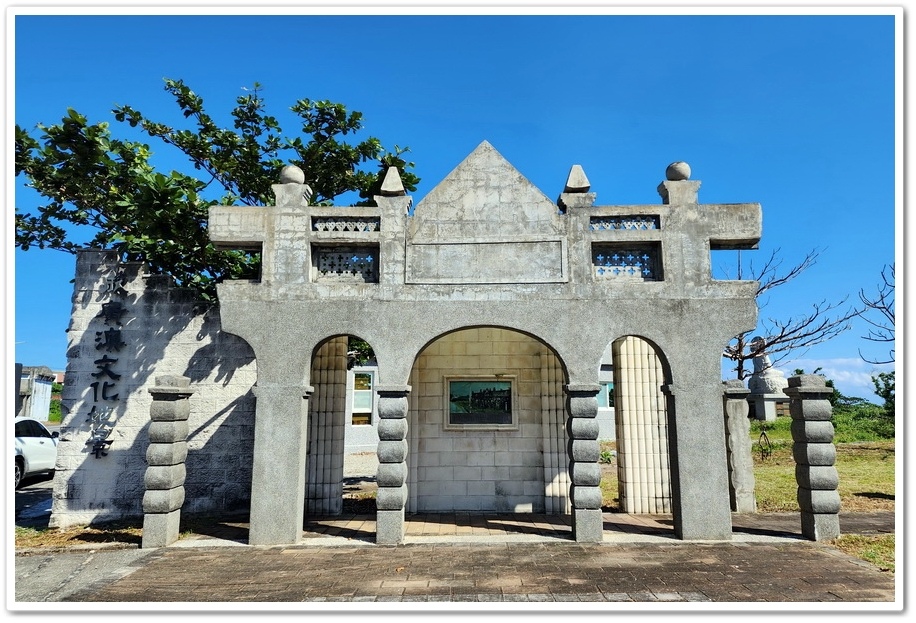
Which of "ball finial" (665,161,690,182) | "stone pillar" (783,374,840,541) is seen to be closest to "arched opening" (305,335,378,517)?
"ball finial" (665,161,690,182)

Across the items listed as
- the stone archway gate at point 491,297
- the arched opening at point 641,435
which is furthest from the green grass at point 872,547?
the arched opening at point 641,435

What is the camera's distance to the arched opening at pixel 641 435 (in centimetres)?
978

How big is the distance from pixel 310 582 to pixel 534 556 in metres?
2.73

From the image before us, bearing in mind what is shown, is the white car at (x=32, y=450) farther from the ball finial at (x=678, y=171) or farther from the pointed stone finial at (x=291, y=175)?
the ball finial at (x=678, y=171)

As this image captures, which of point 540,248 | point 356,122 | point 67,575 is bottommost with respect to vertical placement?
point 67,575

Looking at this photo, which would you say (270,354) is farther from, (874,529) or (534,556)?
(874,529)

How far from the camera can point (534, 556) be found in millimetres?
6961

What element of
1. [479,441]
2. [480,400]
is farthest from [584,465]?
[480,400]

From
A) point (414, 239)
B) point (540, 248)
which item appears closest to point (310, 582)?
point (414, 239)

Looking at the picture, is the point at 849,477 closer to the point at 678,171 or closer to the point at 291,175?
the point at 678,171

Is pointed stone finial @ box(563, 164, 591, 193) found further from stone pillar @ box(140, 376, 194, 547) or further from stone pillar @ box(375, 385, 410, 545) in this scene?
stone pillar @ box(140, 376, 194, 547)

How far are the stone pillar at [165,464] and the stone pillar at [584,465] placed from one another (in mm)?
5607

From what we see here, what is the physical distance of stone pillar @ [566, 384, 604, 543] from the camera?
7.60m

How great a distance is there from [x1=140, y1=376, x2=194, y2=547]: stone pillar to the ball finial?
25.9ft
